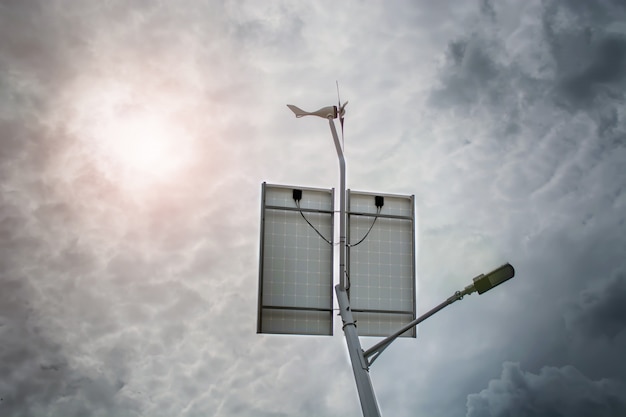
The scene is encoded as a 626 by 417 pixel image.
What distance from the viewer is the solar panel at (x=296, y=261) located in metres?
21.0

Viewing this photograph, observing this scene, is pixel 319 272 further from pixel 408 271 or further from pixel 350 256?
pixel 408 271

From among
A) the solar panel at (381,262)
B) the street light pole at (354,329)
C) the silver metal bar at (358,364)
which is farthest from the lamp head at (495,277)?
the solar panel at (381,262)

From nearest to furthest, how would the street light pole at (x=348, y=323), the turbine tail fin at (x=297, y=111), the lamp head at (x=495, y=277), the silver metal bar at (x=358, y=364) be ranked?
1. the silver metal bar at (x=358, y=364)
2. the street light pole at (x=348, y=323)
3. the lamp head at (x=495, y=277)
4. the turbine tail fin at (x=297, y=111)

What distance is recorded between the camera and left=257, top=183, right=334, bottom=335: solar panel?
21.0 m

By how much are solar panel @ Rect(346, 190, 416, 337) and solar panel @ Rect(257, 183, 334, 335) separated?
29.1 inches

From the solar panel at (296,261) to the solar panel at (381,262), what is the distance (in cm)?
74

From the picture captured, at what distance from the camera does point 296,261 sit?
2134 centimetres

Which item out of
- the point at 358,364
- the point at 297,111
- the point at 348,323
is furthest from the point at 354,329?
the point at 297,111

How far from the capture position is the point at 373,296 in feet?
70.3

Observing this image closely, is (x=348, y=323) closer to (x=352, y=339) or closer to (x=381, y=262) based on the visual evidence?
(x=352, y=339)

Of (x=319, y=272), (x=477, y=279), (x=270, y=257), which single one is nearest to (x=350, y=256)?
(x=319, y=272)

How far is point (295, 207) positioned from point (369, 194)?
2312mm

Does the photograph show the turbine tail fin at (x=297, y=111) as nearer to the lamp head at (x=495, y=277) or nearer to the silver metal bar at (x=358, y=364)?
the silver metal bar at (x=358, y=364)

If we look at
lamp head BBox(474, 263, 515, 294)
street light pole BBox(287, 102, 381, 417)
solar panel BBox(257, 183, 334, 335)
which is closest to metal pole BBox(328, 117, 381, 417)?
street light pole BBox(287, 102, 381, 417)
